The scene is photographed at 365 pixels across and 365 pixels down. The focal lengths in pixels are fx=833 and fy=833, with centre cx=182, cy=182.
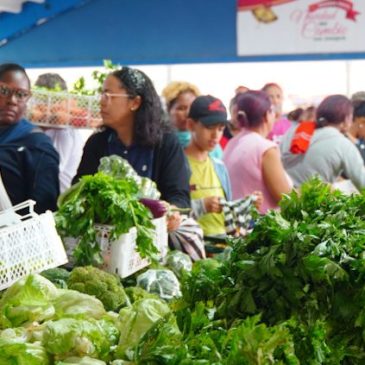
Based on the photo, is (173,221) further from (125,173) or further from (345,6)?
(345,6)

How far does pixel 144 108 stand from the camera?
4.22m

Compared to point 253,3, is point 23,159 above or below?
below

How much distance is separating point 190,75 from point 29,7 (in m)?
2.73

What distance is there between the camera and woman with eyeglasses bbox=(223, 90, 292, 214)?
4.81m

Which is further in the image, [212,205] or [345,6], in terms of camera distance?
[345,6]

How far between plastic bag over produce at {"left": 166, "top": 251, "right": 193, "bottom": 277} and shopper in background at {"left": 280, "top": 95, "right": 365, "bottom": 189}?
2098mm

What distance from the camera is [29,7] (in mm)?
11664

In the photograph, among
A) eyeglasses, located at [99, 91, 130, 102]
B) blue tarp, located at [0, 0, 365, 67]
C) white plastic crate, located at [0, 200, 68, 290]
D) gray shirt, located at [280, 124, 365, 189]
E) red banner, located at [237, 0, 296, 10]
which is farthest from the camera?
blue tarp, located at [0, 0, 365, 67]

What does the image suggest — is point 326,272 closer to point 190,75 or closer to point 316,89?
point 316,89

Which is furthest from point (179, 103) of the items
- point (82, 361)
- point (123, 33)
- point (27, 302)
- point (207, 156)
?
point (123, 33)

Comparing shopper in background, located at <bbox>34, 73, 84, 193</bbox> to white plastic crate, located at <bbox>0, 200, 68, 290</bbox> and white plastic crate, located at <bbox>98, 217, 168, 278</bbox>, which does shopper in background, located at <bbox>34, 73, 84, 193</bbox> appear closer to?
white plastic crate, located at <bbox>98, 217, 168, 278</bbox>

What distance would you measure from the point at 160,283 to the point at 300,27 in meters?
6.95

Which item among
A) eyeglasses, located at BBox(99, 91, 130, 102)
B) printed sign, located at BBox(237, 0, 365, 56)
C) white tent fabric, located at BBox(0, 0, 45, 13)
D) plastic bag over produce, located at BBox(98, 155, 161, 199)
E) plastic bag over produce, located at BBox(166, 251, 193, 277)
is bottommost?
plastic bag over produce, located at BBox(166, 251, 193, 277)

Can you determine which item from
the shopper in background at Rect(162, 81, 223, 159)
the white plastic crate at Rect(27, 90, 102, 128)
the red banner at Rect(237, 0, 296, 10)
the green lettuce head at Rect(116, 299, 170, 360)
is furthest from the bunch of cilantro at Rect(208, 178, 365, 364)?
the red banner at Rect(237, 0, 296, 10)
